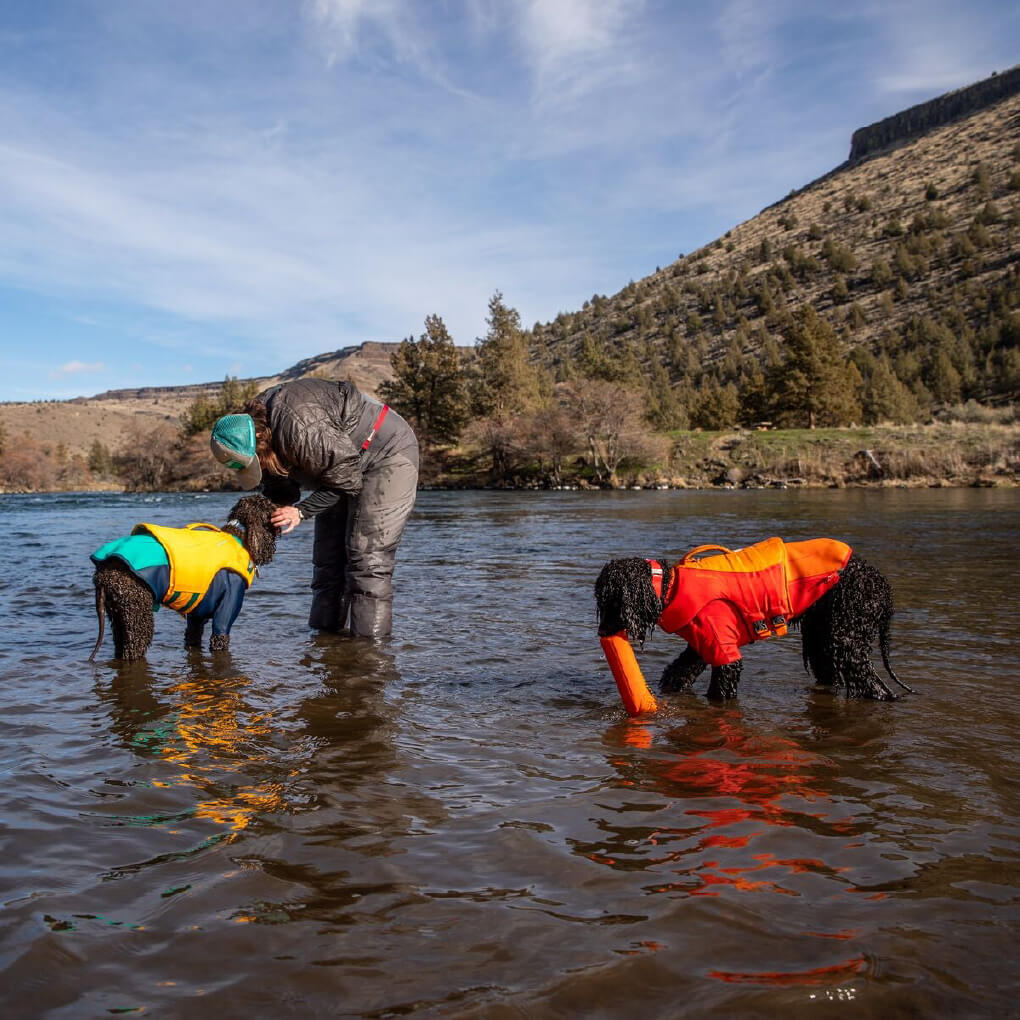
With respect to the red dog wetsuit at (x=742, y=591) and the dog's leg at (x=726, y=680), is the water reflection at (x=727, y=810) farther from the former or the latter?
the red dog wetsuit at (x=742, y=591)

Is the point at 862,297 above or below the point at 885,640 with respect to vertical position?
above

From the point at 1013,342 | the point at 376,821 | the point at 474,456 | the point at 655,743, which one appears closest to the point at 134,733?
the point at 376,821

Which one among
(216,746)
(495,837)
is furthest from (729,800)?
(216,746)

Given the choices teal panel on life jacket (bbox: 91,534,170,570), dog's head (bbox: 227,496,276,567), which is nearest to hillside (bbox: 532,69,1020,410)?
dog's head (bbox: 227,496,276,567)

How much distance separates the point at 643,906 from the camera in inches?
106

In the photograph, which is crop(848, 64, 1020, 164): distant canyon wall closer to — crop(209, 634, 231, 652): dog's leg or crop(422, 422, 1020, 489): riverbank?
crop(422, 422, 1020, 489): riverbank

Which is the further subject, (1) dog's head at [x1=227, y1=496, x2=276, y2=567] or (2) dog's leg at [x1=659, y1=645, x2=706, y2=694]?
(1) dog's head at [x1=227, y1=496, x2=276, y2=567]

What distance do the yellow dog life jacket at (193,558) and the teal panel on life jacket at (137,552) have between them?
0.05 metres

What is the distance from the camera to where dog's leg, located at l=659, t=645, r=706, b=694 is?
224 inches

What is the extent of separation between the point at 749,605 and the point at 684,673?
2.54 ft

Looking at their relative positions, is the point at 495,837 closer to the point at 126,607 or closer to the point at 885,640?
the point at 885,640

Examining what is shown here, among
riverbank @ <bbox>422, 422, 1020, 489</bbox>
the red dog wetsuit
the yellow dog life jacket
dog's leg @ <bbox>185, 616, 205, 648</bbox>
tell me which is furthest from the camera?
riverbank @ <bbox>422, 422, 1020, 489</bbox>

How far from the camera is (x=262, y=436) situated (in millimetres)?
6410

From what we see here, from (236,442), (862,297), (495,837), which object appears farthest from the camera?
(862,297)
